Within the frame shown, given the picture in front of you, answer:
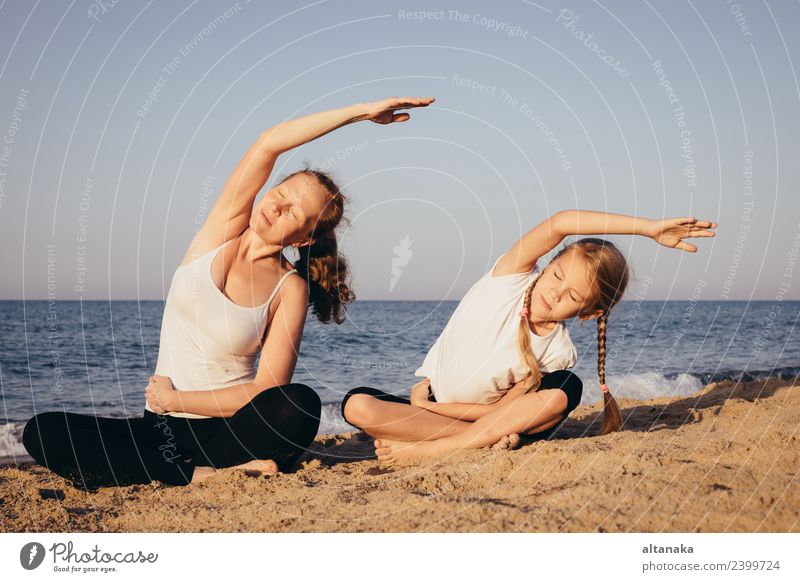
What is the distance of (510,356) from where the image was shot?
4352 millimetres

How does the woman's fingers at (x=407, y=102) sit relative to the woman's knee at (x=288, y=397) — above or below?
above

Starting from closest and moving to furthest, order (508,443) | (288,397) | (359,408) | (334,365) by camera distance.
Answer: (288,397) < (508,443) < (359,408) < (334,365)

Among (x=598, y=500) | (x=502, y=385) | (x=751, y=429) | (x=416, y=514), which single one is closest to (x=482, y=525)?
(x=416, y=514)

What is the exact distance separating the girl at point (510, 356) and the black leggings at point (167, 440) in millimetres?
571

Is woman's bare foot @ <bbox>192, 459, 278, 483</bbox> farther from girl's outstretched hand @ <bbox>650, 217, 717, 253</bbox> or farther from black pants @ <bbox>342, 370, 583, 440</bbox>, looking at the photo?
girl's outstretched hand @ <bbox>650, 217, 717, 253</bbox>

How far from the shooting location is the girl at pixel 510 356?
13.9ft

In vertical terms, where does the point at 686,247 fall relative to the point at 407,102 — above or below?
below

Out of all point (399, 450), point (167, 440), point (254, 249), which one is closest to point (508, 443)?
point (399, 450)

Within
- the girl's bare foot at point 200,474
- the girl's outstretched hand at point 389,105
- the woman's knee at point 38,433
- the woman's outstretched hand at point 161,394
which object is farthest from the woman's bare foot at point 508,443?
the woman's knee at point 38,433

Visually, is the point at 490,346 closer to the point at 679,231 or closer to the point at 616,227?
the point at 616,227

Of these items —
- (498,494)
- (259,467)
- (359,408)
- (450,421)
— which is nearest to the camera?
(498,494)

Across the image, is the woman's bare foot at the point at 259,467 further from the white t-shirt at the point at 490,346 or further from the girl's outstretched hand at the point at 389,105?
the girl's outstretched hand at the point at 389,105

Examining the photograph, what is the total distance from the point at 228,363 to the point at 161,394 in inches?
16.0

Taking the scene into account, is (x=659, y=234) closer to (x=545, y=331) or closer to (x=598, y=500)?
(x=545, y=331)
